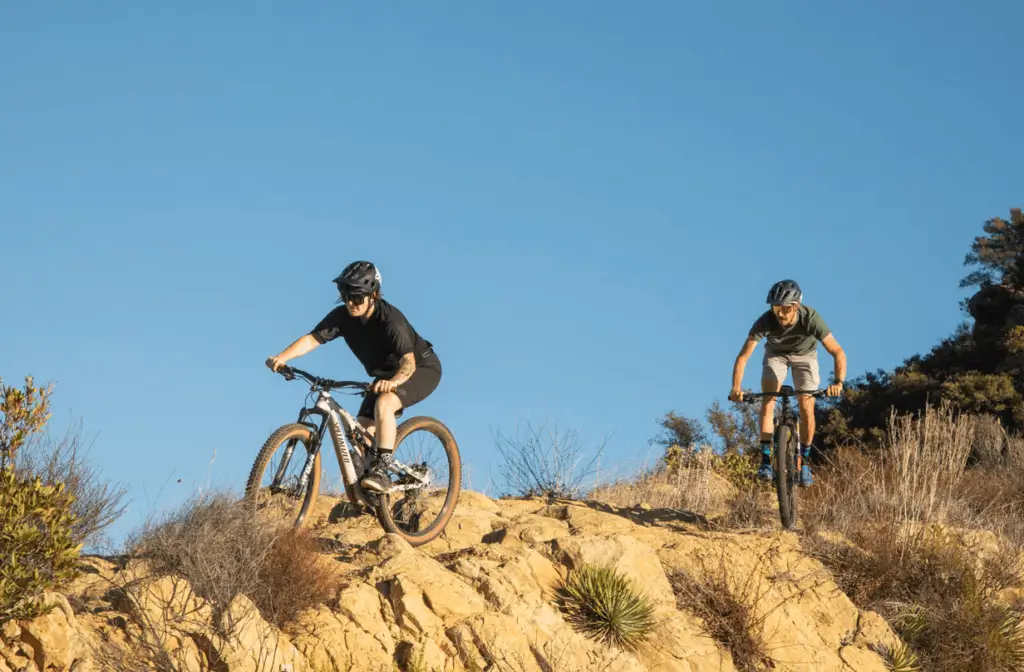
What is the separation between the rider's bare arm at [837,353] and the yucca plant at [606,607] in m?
3.31

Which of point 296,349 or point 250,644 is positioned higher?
point 296,349

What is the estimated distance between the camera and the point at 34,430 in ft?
27.6

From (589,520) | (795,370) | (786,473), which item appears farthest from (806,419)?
(589,520)

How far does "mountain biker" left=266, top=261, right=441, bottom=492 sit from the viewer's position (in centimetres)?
945

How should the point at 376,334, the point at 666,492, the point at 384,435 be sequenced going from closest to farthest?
the point at 384,435 → the point at 376,334 → the point at 666,492

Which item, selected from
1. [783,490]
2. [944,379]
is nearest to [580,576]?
[783,490]

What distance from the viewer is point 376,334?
9.74 metres

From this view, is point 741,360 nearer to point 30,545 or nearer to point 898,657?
point 898,657

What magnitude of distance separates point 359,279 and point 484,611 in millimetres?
2703

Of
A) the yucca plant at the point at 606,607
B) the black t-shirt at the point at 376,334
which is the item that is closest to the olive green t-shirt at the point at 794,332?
the yucca plant at the point at 606,607

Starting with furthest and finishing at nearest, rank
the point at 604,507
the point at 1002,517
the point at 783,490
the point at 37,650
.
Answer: the point at 1002,517 → the point at 604,507 → the point at 783,490 → the point at 37,650

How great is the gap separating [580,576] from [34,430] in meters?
4.14

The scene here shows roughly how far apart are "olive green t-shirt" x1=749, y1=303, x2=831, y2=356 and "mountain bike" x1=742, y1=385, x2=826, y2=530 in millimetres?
421

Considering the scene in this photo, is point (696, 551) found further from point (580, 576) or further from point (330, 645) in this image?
point (330, 645)
